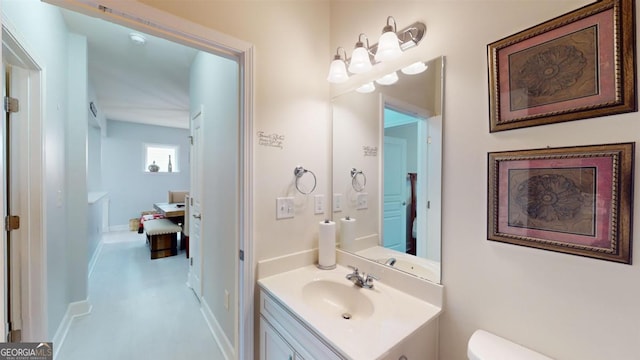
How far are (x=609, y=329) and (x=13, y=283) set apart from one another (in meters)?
2.93

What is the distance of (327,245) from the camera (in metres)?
1.56

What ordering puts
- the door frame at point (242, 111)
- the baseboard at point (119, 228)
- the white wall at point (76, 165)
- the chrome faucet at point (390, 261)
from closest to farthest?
the door frame at point (242, 111) < the chrome faucet at point (390, 261) < the white wall at point (76, 165) < the baseboard at point (119, 228)

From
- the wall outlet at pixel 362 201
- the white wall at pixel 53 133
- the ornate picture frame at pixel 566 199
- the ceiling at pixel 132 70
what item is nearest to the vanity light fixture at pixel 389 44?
the ornate picture frame at pixel 566 199

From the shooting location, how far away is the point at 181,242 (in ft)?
16.1

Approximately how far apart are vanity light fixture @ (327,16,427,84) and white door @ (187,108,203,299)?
6.27 ft

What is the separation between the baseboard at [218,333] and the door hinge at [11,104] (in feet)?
6.77

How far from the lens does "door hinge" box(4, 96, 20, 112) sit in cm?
152

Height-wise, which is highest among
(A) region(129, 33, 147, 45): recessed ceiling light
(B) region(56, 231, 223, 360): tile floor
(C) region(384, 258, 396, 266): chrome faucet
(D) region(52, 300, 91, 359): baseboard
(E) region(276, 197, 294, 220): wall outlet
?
(A) region(129, 33, 147, 45): recessed ceiling light

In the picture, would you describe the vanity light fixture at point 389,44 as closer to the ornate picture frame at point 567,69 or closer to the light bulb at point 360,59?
the light bulb at point 360,59

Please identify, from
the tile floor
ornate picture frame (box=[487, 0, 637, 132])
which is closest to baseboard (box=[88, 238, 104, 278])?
the tile floor

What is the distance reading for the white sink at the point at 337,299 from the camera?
128cm

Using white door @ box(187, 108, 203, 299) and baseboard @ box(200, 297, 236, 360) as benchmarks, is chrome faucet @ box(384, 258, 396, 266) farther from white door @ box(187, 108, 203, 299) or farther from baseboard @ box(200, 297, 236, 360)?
white door @ box(187, 108, 203, 299)

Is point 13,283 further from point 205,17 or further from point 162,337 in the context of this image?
point 205,17

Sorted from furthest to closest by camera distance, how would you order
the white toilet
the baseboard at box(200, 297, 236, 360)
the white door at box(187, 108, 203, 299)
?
the white door at box(187, 108, 203, 299) → the baseboard at box(200, 297, 236, 360) → the white toilet
